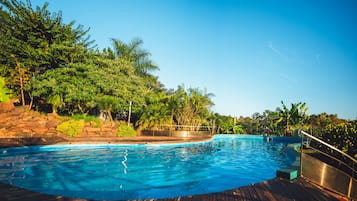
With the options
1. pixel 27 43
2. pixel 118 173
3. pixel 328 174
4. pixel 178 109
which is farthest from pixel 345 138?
pixel 27 43

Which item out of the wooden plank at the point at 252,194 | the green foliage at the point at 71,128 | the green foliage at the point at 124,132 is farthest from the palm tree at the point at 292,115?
the green foliage at the point at 71,128

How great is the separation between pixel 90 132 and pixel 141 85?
671 centimetres

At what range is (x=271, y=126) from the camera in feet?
92.4

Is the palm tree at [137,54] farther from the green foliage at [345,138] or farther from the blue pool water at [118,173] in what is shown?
the green foliage at [345,138]

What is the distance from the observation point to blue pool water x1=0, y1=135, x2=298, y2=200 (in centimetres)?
538

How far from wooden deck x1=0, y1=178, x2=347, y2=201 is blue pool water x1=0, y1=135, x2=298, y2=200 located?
1.61 metres

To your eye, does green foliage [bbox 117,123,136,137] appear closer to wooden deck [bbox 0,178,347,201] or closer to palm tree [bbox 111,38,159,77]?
palm tree [bbox 111,38,159,77]

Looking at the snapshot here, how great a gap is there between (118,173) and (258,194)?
5162mm

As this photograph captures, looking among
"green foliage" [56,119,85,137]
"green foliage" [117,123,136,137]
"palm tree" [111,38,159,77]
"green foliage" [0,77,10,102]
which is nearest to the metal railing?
"green foliage" [117,123,136,137]

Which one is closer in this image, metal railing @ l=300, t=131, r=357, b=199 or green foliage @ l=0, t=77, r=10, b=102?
metal railing @ l=300, t=131, r=357, b=199

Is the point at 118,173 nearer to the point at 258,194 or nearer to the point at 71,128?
the point at 258,194

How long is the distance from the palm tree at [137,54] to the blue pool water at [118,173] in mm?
17450

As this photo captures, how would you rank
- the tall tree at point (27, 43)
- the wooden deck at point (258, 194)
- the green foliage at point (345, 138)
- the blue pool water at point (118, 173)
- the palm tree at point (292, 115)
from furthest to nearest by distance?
the palm tree at point (292, 115), the tall tree at point (27, 43), the green foliage at point (345, 138), the blue pool water at point (118, 173), the wooden deck at point (258, 194)

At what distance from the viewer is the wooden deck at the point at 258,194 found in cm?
342
